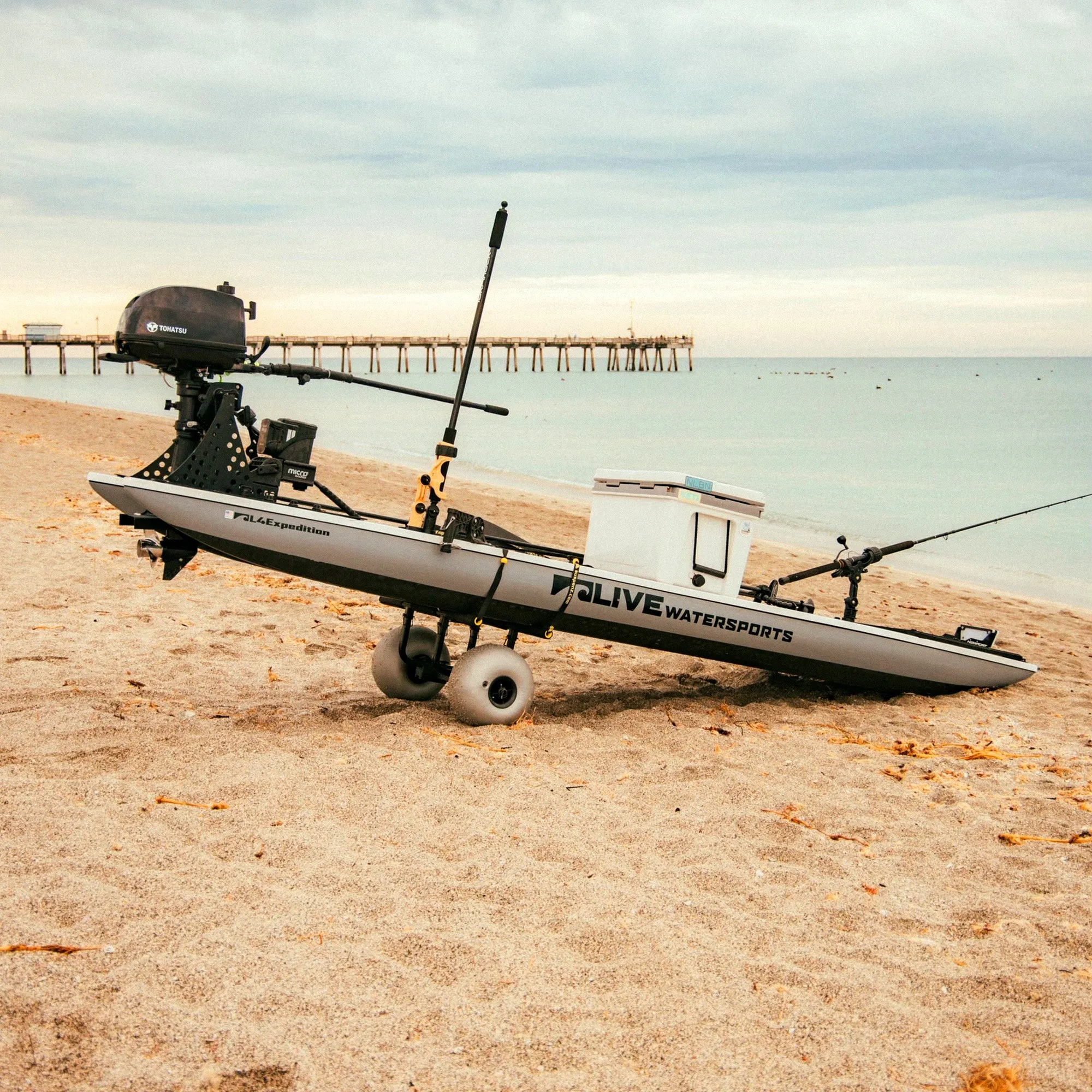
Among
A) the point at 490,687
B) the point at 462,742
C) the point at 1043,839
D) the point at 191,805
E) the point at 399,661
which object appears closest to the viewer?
the point at 191,805

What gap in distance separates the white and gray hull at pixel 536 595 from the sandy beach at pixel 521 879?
352mm

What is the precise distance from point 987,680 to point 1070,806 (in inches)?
89.7

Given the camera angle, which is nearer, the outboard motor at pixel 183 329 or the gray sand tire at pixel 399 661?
the outboard motor at pixel 183 329

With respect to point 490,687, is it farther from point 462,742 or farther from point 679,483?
point 679,483

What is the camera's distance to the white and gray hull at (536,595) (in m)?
5.29

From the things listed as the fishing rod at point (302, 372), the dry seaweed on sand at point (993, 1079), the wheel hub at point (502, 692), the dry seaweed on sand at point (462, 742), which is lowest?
the dry seaweed on sand at point (462, 742)

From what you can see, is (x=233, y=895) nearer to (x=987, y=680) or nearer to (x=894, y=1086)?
(x=894, y=1086)

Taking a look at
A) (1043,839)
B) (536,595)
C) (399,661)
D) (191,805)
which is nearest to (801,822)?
(1043,839)

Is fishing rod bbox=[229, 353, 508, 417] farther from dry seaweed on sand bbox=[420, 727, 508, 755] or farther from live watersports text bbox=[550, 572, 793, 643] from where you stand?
dry seaweed on sand bbox=[420, 727, 508, 755]

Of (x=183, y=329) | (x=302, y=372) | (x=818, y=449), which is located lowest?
(x=818, y=449)

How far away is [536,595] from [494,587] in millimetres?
252

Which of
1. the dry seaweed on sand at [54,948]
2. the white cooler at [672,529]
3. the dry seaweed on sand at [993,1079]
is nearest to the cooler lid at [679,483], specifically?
the white cooler at [672,529]

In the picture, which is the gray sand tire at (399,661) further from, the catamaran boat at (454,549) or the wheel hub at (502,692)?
the wheel hub at (502,692)

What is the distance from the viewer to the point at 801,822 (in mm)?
4680
